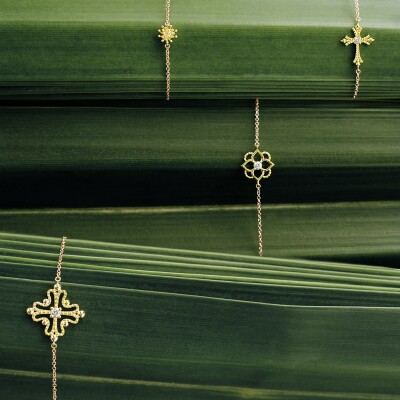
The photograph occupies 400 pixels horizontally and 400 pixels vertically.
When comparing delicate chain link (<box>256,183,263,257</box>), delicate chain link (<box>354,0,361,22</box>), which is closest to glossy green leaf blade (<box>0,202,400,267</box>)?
delicate chain link (<box>256,183,263,257</box>)

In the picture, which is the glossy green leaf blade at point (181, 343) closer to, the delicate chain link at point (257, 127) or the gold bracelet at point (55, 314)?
the gold bracelet at point (55, 314)

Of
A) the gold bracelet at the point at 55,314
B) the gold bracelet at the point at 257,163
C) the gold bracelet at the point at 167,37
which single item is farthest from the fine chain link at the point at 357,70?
the gold bracelet at the point at 55,314

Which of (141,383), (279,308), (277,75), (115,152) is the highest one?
(277,75)

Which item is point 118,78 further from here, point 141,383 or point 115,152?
point 141,383

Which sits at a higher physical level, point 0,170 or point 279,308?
point 0,170

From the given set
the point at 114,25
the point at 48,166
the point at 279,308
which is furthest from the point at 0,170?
the point at 279,308

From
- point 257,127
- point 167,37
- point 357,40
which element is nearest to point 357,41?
point 357,40

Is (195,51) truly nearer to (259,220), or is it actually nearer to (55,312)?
(259,220)
